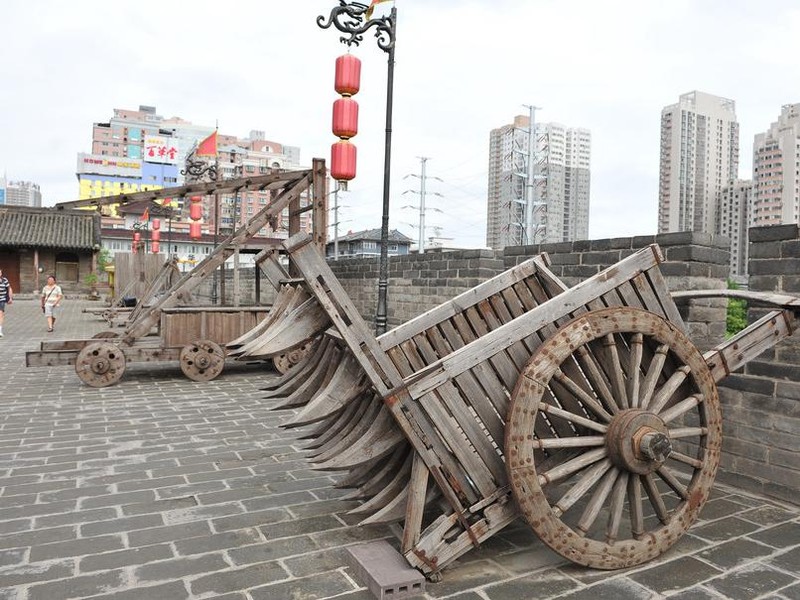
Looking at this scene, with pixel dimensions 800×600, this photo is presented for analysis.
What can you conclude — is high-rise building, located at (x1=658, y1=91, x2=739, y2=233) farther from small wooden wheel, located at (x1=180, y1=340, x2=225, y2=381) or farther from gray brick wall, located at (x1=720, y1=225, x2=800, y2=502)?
gray brick wall, located at (x1=720, y1=225, x2=800, y2=502)

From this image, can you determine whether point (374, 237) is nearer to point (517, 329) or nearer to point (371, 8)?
point (371, 8)

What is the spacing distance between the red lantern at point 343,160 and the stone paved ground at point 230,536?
12.3 ft

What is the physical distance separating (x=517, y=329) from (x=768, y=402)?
2345mm

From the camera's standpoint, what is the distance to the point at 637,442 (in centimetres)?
278

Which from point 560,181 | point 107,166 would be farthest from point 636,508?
point 107,166

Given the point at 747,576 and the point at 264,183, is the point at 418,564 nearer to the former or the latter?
the point at 747,576

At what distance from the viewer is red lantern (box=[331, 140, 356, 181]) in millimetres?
7984

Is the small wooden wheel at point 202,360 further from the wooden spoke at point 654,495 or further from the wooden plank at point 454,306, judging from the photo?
the wooden spoke at point 654,495

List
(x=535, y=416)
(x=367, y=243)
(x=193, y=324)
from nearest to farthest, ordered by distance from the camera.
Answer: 1. (x=535, y=416)
2. (x=193, y=324)
3. (x=367, y=243)

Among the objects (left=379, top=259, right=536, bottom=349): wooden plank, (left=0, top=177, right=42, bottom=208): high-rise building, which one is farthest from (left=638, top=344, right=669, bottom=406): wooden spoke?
(left=0, top=177, right=42, bottom=208): high-rise building

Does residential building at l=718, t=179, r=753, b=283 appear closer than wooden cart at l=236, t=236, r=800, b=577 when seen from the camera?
No

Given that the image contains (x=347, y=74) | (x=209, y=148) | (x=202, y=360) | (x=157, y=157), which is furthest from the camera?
(x=157, y=157)

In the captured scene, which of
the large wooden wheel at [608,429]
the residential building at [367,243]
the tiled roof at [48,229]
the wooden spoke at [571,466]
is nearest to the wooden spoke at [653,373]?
the large wooden wheel at [608,429]

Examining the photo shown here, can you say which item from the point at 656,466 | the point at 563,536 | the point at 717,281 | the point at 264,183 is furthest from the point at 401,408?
the point at 264,183
